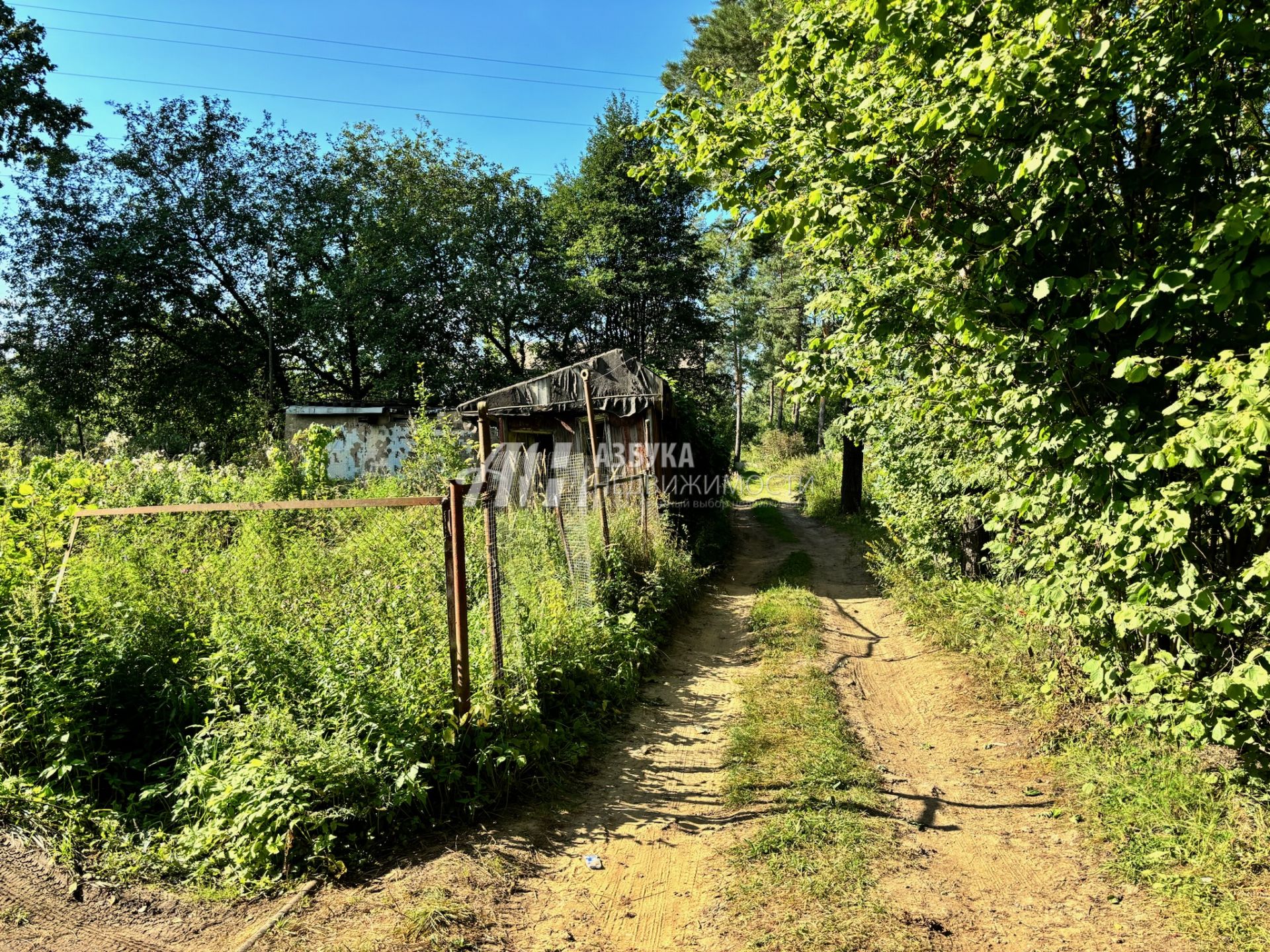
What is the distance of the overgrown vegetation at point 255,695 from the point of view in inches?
131

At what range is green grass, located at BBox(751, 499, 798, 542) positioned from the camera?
14797 millimetres

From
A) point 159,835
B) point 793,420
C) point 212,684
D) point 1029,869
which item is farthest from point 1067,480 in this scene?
point 793,420

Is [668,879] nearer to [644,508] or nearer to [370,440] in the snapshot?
[644,508]

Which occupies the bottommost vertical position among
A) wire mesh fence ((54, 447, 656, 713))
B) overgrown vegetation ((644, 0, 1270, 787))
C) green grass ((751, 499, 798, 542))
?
green grass ((751, 499, 798, 542))

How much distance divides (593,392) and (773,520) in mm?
8568

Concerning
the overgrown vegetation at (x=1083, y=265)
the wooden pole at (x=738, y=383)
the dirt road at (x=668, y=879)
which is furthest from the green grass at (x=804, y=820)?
the wooden pole at (x=738, y=383)

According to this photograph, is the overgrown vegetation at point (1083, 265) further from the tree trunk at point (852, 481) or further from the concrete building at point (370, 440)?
the concrete building at point (370, 440)

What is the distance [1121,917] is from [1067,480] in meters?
2.09

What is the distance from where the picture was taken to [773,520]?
17422 millimetres

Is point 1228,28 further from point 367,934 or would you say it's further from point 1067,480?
point 367,934

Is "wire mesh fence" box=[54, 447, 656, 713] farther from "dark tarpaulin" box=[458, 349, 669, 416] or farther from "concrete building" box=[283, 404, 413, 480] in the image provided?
"concrete building" box=[283, 404, 413, 480]

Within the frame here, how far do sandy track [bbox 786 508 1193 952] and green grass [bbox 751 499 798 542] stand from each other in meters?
8.08

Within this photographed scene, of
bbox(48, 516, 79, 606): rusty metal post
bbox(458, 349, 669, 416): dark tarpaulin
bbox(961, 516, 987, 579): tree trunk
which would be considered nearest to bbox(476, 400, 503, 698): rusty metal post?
bbox(48, 516, 79, 606): rusty metal post

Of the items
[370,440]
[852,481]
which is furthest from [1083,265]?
[370,440]
